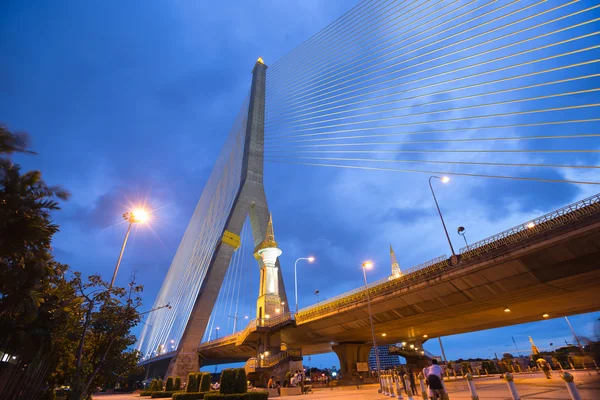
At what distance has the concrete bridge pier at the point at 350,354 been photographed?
43.5 meters

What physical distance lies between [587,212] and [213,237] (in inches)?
1709

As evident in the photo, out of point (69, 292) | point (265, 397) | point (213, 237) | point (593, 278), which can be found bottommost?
point (265, 397)

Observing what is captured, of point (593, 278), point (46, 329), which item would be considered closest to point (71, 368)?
point (46, 329)

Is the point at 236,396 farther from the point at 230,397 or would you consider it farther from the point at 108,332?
the point at 108,332

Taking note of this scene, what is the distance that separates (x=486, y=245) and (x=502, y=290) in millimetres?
4512

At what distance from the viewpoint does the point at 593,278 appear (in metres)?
20.2

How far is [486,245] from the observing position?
19.9 metres

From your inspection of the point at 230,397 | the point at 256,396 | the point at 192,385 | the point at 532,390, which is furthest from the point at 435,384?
the point at 192,385

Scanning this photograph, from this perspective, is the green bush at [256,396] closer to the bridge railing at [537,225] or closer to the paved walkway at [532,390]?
the paved walkway at [532,390]

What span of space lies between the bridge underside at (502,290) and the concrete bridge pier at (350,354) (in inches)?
354

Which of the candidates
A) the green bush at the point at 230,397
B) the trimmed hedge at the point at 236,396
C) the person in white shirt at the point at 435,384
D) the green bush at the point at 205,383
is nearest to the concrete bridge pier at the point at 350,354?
the green bush at the point at 205,383

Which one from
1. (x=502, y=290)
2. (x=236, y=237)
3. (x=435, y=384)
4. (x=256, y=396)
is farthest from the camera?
(x=236, y=237)

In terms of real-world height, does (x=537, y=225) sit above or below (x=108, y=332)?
above

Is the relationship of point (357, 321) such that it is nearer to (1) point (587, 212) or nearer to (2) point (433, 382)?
(1) point (587, 212)
